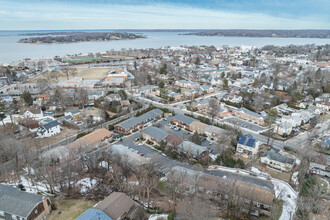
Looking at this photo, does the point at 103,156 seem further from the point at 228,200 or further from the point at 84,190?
the point at 228,200

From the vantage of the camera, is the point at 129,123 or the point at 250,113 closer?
the point at 129,123

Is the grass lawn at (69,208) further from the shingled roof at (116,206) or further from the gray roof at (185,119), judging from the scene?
the gray roof at (185,119)

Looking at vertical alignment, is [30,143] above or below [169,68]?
below

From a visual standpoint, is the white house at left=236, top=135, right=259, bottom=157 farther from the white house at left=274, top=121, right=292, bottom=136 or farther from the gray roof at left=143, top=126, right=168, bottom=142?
the gray roof at left=143, top=126, right=168, bottom=142

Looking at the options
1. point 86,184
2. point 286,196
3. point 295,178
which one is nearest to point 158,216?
point 86,184

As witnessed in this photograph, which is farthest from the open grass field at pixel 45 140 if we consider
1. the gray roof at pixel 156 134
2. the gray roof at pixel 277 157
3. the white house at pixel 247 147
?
the gray roof at pixel 277 157

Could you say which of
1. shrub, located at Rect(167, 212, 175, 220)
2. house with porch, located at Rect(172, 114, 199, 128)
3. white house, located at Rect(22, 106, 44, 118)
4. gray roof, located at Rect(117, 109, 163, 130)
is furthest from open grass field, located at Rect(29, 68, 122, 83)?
shrub, located at Rect(167, 212, 175, 220)

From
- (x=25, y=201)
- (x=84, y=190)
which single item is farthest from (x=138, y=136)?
(x=25, y=201)

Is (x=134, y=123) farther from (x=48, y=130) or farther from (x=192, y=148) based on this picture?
Result: (x=48, y=130)
